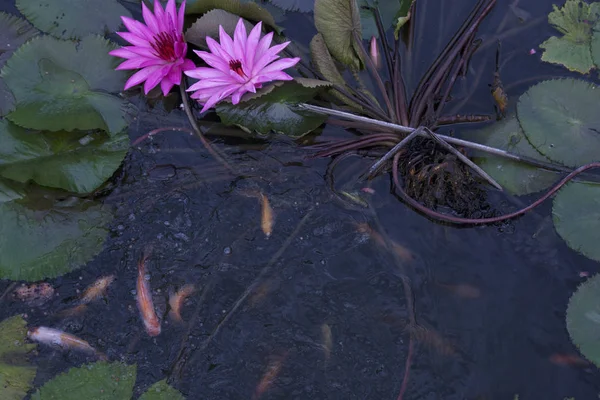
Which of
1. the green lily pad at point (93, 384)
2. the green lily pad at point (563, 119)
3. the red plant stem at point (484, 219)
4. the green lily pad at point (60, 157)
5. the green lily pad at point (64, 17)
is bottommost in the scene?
the green lily pad at point (93, 384)

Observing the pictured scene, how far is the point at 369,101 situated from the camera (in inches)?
98.6

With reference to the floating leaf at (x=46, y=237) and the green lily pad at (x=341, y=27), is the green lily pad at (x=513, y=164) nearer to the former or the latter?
the green lily pad at (x=341, y=27)

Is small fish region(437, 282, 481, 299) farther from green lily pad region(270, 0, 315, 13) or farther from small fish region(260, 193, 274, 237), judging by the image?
green lily pad region(270, 0, 315, 13)

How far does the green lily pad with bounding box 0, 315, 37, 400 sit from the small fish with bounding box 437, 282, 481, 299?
1850 mm

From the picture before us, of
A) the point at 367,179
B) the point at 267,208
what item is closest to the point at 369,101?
the point at 367,179

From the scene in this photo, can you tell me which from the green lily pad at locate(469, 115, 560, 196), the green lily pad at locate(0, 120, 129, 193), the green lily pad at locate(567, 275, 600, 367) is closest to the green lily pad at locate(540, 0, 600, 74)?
the green lily pad at locate(469, 115, 560, 196)

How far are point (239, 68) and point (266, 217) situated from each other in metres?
0.71

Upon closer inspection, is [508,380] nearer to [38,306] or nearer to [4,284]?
[38,306]

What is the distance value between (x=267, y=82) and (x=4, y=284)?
1563mm

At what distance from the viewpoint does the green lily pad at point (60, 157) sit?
2.27 m

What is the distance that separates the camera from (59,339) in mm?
2207

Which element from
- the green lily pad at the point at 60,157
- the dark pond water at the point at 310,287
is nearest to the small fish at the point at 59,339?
the dark pond water at the point at 310,287

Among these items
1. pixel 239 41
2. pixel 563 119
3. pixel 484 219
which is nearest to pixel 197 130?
pixel 239 41

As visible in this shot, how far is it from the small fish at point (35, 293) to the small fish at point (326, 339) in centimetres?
127
